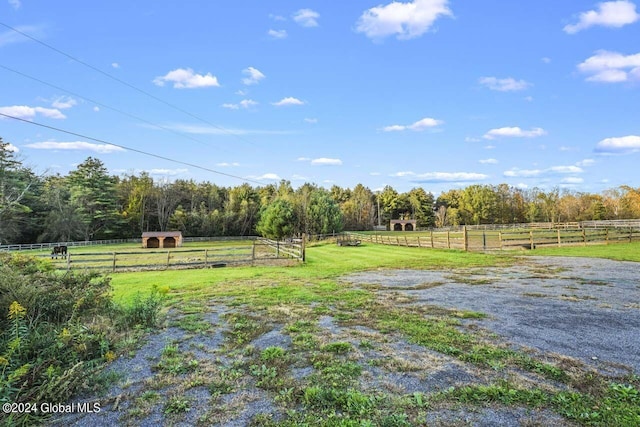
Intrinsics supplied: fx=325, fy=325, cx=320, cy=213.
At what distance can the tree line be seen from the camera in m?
39.3

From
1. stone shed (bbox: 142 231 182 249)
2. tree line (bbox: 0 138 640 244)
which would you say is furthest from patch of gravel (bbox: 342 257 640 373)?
→ stone shed (bbox: 142 231 182 249)

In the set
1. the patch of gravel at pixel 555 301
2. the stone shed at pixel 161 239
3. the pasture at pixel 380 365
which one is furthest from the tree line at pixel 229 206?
the patch of gravel at pixel 555 301

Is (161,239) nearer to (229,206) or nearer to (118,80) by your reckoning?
(229,206)

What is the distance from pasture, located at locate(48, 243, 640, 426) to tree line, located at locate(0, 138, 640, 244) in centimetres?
2314

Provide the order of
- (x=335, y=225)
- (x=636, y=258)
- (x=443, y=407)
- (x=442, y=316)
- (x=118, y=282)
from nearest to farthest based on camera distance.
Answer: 1. (x=443, y=407)
2. (x=442, y=316)
3. (x=118, y=282)
4. (x=636, y=258)
5. (x=335, y=225)

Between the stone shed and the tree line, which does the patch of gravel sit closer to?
the tree line

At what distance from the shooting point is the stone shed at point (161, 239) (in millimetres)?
→ 39219

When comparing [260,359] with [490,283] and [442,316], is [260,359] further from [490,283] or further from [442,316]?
[490,283]

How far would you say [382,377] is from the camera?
3.42 meters

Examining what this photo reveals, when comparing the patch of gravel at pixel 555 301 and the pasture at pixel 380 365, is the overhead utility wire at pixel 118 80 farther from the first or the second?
the patch of gravel at pixel 555 301

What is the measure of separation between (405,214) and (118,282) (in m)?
70.9

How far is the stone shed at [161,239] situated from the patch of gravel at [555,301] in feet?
112

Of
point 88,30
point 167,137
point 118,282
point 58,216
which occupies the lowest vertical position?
point 118,282

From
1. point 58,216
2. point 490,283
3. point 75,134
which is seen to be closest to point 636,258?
point 490,283
